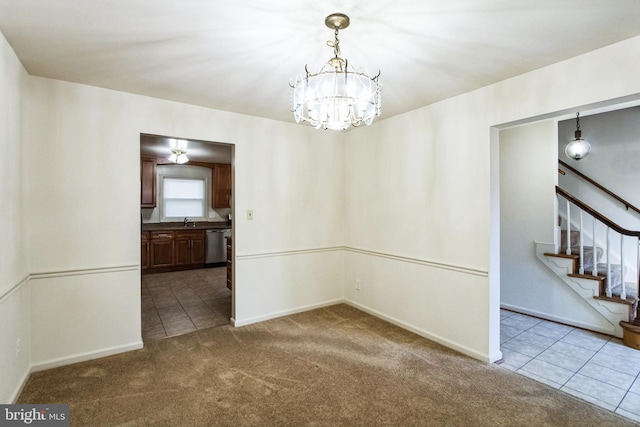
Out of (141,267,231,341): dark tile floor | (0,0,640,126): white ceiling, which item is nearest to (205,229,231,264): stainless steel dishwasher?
(141,267,231,341): dark tile floor

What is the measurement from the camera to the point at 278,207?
3.86 m

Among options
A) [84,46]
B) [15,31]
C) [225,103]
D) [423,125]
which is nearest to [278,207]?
[225,103]

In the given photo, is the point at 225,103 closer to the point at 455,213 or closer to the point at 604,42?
the point at 455,213

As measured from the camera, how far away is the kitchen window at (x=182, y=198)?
7184 mm

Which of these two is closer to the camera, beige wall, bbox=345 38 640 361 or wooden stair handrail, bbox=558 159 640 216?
beige wall, bbox=345 38 640 361

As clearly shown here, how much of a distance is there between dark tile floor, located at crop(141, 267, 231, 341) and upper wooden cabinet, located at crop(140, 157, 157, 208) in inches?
62.0

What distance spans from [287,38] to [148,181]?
5.91 metres

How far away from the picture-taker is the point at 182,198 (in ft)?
24.1

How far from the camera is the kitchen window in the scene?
7184mm

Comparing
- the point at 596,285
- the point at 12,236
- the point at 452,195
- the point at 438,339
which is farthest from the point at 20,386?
the point at 596,285

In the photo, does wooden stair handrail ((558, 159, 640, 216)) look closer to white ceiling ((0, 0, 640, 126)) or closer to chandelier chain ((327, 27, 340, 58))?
white ceiling ((0, 0, 640, 126))

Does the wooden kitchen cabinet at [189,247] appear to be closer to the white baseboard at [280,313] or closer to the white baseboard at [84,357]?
the white baseboard at [280,313]

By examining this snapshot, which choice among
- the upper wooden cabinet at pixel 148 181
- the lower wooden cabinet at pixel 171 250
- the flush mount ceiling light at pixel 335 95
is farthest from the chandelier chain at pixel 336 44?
the upper wooden cabinet at pixel 148 181

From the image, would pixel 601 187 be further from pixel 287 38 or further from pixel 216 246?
pixel 216 246
